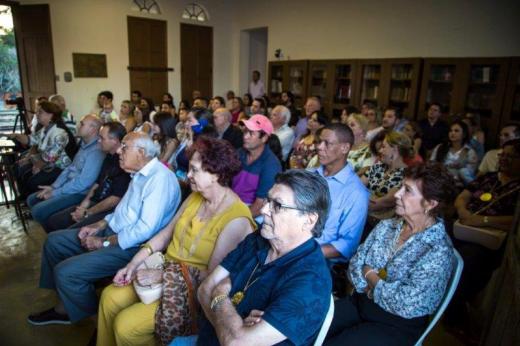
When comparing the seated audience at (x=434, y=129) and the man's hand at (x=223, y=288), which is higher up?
the seated audience at (x=434, y=129)

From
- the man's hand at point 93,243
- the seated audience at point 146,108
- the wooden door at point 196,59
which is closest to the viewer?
the man's hand at point 93,243

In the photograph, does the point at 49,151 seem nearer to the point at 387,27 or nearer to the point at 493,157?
the point at 493,157

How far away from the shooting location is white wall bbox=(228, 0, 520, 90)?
16.8 feet

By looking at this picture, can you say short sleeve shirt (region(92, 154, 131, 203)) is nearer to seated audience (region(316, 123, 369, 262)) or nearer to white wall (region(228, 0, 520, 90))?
seated audience (region(316, 123, 369, 262))

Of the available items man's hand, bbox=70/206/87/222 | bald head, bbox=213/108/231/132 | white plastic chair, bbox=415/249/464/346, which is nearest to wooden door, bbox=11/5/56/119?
bald head, bbox=213/108/231/132

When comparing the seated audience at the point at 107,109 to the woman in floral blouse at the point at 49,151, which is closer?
the woman in floral blouse at the point at 49,151

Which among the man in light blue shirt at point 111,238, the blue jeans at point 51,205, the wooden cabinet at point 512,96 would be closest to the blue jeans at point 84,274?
the man in light blue shirt at point 111,238

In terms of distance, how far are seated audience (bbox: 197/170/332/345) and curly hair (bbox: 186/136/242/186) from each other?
A: 49 centimetres

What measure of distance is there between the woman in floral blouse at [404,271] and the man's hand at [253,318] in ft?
1.60

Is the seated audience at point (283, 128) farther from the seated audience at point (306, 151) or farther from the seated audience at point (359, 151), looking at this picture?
the seated audience at point (359, 151)

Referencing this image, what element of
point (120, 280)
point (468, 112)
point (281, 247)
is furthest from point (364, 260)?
point (468, 112)

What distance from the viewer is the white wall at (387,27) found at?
5125 mm

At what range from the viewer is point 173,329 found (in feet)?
5.11

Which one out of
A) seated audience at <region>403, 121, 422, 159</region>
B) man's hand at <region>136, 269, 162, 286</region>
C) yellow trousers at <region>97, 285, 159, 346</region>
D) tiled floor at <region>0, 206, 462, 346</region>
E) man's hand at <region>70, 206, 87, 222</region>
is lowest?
tiled floor at <region>0, 206, 462, 346</region>
